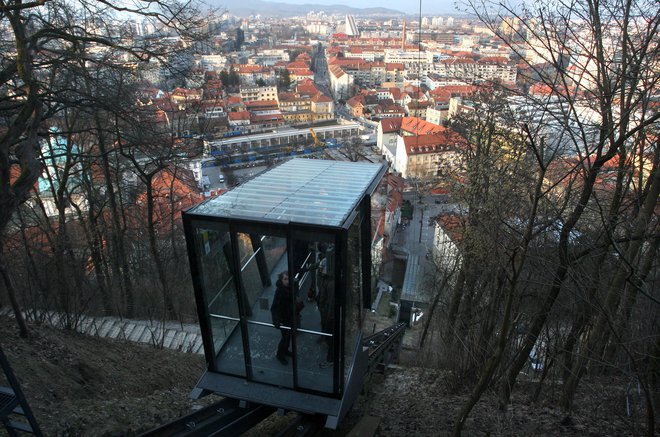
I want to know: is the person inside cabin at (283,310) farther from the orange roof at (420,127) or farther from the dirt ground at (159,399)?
the orange roof at (420,127)

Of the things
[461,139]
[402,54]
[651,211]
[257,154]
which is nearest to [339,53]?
[402,54]

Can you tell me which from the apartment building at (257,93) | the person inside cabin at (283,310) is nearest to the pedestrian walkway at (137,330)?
the person inside cabin at (283,310)

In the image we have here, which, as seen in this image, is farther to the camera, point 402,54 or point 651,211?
point 402,54

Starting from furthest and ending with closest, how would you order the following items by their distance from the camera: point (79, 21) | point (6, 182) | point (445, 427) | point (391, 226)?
point (391, 226), point (79, 21), point (6, 182), point (445, 427)

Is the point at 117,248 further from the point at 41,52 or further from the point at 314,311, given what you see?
the point at 314,311

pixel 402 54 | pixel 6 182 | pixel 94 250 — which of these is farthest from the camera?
pixel 402 54

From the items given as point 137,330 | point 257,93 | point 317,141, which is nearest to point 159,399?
point 137,330

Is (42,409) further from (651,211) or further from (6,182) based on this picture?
(651,211)
